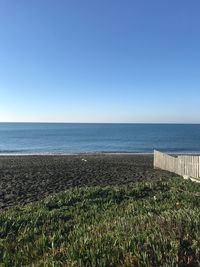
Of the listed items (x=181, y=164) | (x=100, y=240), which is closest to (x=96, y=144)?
(x=181, y=164)

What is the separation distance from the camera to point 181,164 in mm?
12188

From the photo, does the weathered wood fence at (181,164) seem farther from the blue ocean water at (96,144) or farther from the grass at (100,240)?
the blue ocean water at (96,144)

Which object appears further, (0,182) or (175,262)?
(0,182)

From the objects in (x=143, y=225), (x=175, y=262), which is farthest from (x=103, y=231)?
(x=175, y=262)

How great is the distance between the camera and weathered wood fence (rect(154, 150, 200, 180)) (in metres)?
10.4

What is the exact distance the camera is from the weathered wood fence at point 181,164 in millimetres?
10377

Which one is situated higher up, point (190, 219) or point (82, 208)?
point (190, 219)

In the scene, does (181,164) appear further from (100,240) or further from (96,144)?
(96,144)

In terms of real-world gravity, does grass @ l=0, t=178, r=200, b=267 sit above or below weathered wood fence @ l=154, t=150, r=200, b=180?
above

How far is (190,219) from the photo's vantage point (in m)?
3.47

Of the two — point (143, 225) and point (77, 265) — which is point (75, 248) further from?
point (143, 225)

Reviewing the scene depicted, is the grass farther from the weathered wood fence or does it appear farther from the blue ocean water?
the blue ocean water

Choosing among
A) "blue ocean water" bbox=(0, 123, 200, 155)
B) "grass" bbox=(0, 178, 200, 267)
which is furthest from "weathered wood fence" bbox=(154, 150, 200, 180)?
"blue ocean water" bbox=(0, 123, 200, 155)

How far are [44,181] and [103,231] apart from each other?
823 cm
